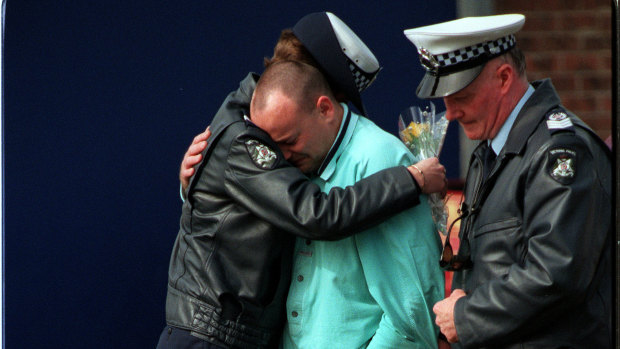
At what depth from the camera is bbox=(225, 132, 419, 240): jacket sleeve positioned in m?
2.57

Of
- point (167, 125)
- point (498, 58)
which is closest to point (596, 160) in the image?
point (498, 58)

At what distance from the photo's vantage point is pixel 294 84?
2.71 metres

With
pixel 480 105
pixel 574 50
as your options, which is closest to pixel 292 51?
pixel 480 105

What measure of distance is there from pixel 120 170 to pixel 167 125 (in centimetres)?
31

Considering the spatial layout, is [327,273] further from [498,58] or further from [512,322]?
[498,58]

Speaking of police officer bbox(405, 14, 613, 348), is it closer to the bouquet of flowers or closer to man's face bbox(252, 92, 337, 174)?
the bouquet of flowers

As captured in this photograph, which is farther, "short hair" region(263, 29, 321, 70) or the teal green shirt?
"short hair" region(263, 29, 321, 70)

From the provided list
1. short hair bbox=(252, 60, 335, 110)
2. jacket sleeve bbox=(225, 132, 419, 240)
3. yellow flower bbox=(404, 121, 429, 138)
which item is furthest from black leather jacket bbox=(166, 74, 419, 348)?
yellow flower bbox=(404, 121, 429, 138)

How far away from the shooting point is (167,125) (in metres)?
4.23

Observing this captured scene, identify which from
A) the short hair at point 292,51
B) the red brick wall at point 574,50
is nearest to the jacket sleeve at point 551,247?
the short hair at point 292,51

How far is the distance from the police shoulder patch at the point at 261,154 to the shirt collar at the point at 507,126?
0.67 m

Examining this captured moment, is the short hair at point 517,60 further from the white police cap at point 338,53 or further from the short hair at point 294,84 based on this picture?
the short hair at point 294,84

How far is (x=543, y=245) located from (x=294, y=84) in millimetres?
900

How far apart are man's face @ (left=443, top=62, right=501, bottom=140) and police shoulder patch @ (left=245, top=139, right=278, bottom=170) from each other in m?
0.57
